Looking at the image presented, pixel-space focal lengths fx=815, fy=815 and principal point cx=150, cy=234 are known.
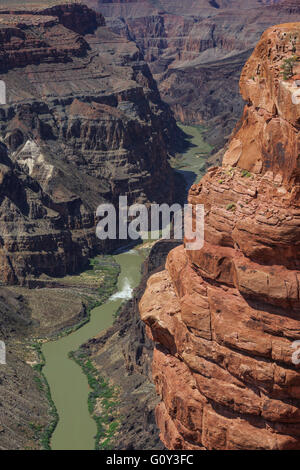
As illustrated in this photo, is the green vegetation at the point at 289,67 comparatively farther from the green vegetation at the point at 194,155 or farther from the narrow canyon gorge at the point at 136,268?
the green vegetation at the point at 194,155

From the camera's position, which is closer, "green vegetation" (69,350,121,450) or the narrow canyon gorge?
the narrow canyon gorge

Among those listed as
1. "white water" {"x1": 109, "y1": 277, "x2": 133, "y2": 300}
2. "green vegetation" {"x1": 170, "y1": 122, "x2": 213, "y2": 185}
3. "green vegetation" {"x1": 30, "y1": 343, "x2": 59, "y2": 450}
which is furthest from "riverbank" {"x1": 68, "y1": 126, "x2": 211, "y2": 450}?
"green vegetation" {"x1": 170, "y1": 122, "x2": 213, "y2": 185}

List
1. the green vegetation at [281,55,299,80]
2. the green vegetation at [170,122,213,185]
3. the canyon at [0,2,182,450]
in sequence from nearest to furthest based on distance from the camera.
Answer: the green vegetation at [281,55,299,80]
the canyon at [0,2,182,450]
the green vegetation at [170,122,213,185]

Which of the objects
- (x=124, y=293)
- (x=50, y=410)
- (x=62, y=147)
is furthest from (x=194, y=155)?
(x=50, y=410)

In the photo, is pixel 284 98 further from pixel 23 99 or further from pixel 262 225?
pixel 23 99


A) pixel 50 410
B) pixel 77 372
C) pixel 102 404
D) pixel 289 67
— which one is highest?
pixel 289 67

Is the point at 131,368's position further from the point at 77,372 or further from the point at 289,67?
the point at 289,67

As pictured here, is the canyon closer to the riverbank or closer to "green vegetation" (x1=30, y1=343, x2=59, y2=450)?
"green vegetation" (x1=30, y1=343, x2=59, y2=450)
